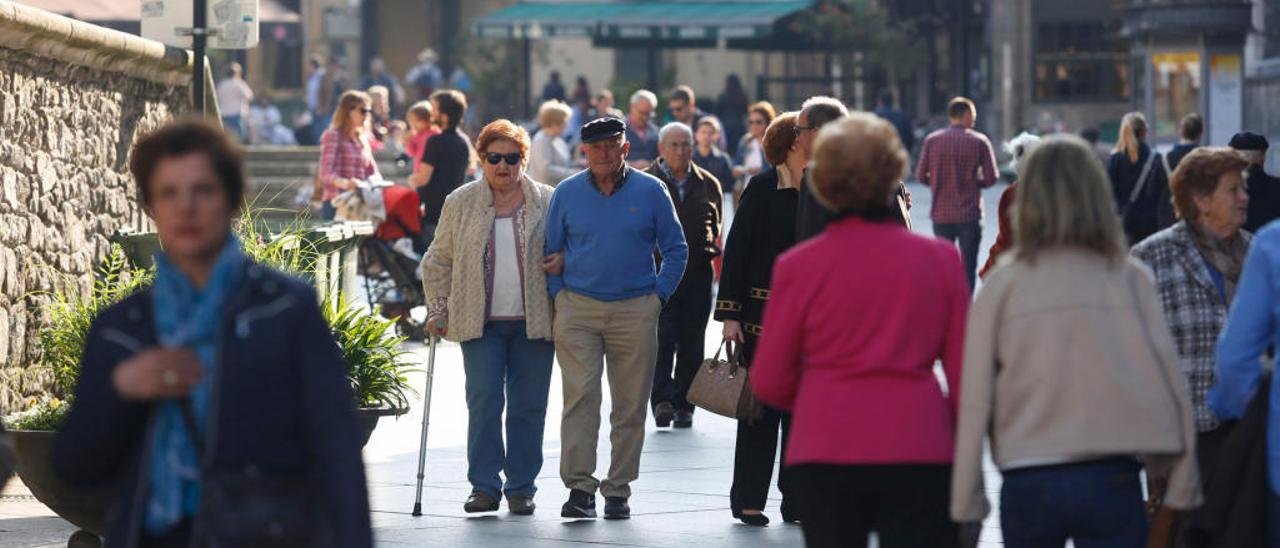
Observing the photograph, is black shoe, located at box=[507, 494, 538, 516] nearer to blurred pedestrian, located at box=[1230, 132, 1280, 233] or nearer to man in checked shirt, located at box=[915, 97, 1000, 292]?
blurred pedestrian, located at box=[1230, 132, 1280, 233]

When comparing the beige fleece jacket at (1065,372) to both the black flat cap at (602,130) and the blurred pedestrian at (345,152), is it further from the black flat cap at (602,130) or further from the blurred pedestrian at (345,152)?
the blurred pedestrian at (345,152)

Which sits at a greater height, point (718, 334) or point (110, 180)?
point (110, 180)

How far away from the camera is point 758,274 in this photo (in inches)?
355

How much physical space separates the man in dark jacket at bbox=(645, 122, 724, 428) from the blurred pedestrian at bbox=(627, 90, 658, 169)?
5.60 meters

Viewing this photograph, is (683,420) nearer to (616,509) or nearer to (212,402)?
(616,509)

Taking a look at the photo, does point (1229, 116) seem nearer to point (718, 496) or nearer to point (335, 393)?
point (718, 496)

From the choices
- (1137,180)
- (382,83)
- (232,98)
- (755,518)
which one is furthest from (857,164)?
(382,83)

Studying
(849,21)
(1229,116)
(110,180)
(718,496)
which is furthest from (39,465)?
(849,21)

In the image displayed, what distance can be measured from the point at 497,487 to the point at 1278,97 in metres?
17.5

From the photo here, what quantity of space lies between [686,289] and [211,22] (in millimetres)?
2831

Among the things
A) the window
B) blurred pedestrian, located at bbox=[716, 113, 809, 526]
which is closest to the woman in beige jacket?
blurred pedestrian, located at bbox=[716, 113, 809, 526]

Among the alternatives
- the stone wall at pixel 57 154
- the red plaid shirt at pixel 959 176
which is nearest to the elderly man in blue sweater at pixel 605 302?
the stone wall at pixel 57 154

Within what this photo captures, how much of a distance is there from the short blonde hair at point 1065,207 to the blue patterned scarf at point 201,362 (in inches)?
74.2

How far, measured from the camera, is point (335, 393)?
413cm
